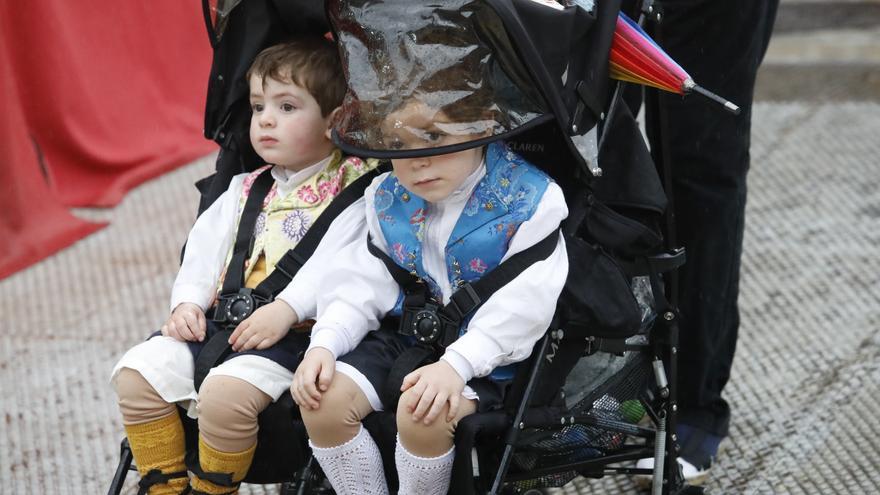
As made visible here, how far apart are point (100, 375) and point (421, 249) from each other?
190cm

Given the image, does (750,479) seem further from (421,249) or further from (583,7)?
(583,7)

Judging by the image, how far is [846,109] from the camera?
18.9 feet

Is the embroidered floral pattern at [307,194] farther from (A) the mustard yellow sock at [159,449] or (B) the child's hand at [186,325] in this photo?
(A) the mustard yellow sock at [159,449]

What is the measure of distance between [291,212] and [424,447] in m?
0.75

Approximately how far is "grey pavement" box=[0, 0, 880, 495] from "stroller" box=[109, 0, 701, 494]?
0.68 metres

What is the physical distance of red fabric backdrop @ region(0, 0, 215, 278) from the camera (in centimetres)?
479

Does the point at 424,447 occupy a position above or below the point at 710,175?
below

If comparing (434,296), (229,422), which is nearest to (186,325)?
(229,422)

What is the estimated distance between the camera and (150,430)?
243 centimetres

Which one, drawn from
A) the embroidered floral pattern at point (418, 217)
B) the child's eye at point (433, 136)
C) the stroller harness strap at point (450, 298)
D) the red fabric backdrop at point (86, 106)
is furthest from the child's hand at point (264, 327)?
the red fabric backdrop at point (86, 106)

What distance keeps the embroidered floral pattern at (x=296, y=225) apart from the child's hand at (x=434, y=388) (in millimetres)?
570

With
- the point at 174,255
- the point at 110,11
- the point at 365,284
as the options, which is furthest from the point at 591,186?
the point at 110,11

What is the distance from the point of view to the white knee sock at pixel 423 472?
2.21 m

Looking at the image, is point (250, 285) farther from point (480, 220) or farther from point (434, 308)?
point (480, 220)
